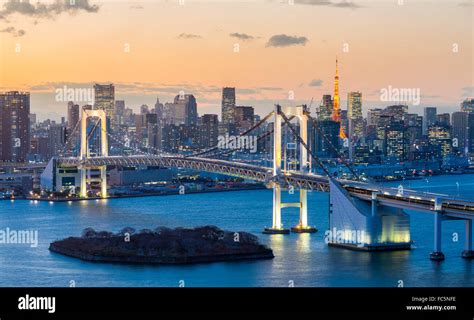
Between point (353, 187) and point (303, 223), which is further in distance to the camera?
point (303, 223)

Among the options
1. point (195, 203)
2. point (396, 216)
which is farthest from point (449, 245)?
point (195, 203)

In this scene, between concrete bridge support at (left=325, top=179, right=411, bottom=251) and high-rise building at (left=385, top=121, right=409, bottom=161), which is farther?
high-rise building at (left=385, top=121, right=409, bottom=161)

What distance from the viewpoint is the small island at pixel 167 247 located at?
16406mm

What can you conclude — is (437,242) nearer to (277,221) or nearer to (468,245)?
(468,245)

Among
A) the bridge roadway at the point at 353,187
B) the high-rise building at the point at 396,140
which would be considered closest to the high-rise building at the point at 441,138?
the high-rise building at the point at 396,140

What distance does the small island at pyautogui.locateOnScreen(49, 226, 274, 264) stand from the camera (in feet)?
53.8

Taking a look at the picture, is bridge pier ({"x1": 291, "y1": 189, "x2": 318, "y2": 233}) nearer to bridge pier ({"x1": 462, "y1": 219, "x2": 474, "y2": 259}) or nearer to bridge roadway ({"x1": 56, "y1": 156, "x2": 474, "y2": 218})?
bridge roadway ({"x1": 56, "y1": 156, "x2": 474, "y2": 218})

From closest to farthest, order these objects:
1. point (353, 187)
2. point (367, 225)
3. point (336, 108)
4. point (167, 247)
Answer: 1. point (167, 247)
2. point (367, 225)
3. point (353, 187)
4. point (336, 108)

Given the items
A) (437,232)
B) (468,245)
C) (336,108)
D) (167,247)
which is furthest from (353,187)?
(336,108)

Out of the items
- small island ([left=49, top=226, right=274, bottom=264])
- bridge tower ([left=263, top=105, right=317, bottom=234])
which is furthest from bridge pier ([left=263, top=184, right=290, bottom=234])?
small island ([left=49, top=226, right=274, bottom=264])

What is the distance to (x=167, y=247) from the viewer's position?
54.5 ft

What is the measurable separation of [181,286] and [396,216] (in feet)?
14.4

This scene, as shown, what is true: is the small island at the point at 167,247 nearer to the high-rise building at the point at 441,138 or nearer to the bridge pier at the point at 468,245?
the bridge pier at the point at 468,245

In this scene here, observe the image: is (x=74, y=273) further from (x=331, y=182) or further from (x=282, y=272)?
(x=331, y=182)
